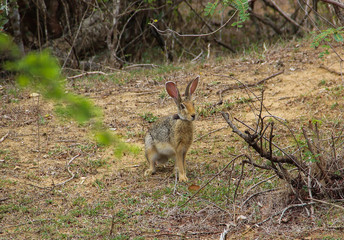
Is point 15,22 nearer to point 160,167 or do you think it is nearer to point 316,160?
point 160,167

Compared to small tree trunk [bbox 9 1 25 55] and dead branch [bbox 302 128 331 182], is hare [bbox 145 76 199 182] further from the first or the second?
small tree trunk [bbox 9 1 25 55]

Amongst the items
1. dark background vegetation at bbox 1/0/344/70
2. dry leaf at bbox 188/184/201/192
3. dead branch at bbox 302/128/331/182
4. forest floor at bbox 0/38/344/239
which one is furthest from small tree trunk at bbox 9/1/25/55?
dead branch at bbox 302/128/331/182

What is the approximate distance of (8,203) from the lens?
222 inches

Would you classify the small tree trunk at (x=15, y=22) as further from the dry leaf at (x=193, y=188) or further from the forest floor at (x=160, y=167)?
the dry leaf at (x=193, y=188)

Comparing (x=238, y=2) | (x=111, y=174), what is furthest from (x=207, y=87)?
(x=238, y=2)

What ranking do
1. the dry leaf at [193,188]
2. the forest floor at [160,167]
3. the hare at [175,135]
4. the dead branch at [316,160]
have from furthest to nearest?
the hare at [175,135], the dry leaf at [193,188], the forest floor at [160,167], the dead branch at [316,160]

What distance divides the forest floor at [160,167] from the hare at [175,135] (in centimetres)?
24

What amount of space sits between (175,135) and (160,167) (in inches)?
36.2

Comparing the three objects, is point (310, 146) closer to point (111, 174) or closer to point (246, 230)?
point (246, 230)

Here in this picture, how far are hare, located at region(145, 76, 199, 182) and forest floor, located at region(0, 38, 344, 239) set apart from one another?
24 cm

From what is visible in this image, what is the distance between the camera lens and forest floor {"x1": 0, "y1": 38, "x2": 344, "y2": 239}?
4.83 m

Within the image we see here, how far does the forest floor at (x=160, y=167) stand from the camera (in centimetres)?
483

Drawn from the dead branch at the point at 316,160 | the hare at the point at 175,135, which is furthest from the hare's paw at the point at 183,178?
the dead branch at the point at 316,160

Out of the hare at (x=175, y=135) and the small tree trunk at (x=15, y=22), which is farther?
the small tree trunk at (x=15, y=22)
